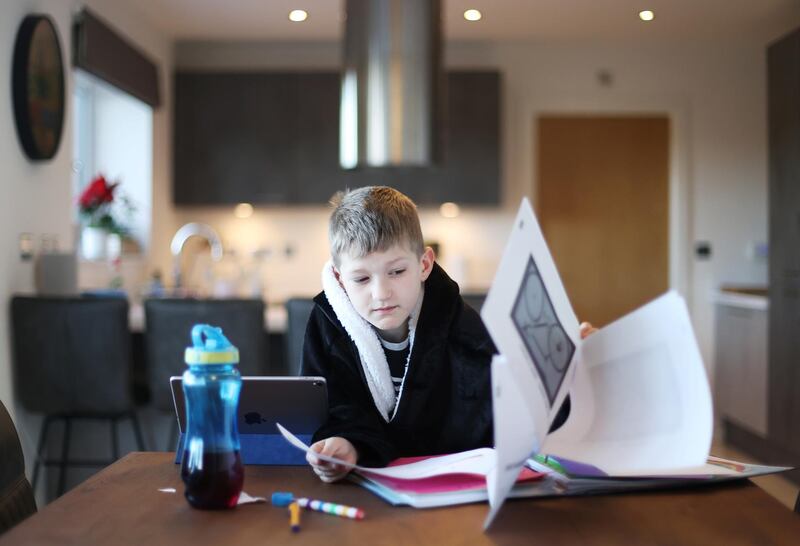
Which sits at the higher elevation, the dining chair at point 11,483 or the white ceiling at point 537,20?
the white ceiling at point 537,20

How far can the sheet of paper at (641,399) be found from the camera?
3.39 ft

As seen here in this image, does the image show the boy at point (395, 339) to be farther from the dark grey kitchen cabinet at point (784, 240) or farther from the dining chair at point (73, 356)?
the dark grey kitchen cabinet at point (784, 240)

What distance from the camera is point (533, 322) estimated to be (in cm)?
104

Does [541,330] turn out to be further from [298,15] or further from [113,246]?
[298,15]

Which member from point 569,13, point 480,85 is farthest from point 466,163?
point 569,13

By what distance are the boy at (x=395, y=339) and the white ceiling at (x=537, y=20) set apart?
3.29 metres

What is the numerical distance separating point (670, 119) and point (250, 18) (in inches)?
103

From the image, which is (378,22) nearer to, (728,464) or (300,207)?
(300,207)

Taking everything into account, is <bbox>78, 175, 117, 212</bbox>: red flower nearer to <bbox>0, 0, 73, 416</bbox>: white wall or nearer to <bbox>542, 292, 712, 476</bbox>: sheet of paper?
<bbox>0, 0, 73, 416</bbox>: white wall

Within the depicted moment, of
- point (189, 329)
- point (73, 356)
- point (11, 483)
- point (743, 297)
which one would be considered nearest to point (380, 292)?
point (11, 483)

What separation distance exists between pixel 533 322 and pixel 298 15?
413 cm

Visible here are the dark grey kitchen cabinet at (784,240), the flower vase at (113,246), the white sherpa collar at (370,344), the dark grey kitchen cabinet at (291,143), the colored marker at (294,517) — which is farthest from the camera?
the dark grey kitchen cabinet at (291,143)

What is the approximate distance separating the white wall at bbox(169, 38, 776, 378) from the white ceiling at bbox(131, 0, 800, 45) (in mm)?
131

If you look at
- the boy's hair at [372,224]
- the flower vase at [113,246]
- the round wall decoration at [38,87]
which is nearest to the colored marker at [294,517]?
the boy's hair at [372,224]
